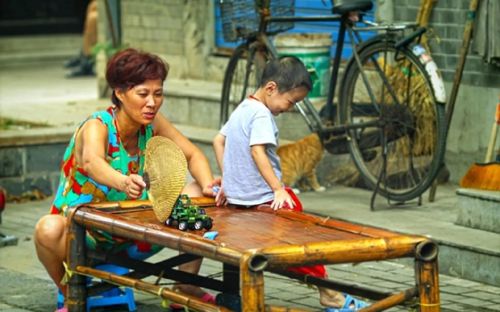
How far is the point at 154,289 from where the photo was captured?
5.11m

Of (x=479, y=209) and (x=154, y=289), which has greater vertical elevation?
(x=154, y=289)

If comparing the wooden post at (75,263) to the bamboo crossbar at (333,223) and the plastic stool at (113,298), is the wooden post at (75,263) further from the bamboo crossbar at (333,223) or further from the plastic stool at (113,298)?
the bamboo crossbar at (333,223)

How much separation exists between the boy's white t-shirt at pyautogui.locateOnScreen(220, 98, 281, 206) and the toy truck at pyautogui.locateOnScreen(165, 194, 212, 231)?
0.53 m

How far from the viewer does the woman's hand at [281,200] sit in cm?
559

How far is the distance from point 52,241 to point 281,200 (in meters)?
1.11

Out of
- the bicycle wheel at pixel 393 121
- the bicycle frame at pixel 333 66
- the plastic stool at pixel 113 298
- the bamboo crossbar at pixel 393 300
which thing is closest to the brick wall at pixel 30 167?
the bicycle frame at pixel 333 66

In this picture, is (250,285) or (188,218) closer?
(250,285)

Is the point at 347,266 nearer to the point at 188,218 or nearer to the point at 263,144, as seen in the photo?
the point at 263,144

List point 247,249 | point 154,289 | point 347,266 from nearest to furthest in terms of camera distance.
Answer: point 247,249
point 154,289
point 347,266

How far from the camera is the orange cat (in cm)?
874

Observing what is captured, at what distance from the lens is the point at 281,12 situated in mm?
8805

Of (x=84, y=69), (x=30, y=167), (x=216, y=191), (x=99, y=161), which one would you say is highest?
(x=99, y=161)

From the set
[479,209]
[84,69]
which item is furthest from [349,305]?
[84,69]

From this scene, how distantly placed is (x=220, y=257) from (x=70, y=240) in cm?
113
